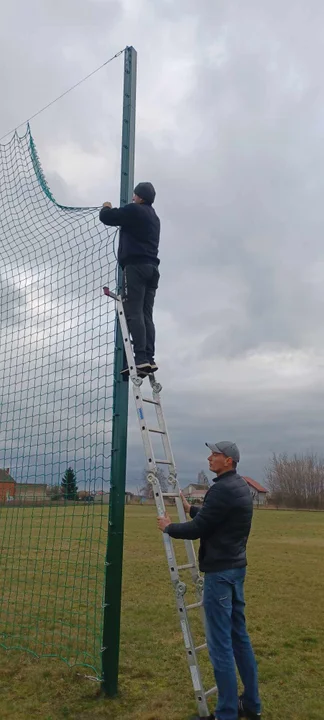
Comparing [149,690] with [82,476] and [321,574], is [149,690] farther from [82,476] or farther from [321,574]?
[321,574]

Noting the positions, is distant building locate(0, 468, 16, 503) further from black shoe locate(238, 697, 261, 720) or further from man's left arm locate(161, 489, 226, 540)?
black shoe locate(238, 697, 261, 720)

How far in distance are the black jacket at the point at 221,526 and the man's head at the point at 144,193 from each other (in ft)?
8.78

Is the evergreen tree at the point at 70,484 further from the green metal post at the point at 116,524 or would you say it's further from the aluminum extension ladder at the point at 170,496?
the aluminum extension ladder at the point at 170,496

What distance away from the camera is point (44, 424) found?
6.10m

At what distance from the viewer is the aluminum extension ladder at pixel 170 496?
4.14m

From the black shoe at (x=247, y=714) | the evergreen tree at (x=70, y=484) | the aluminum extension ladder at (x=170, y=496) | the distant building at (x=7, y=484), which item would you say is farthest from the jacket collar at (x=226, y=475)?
the distant building at (x=7, y=484)

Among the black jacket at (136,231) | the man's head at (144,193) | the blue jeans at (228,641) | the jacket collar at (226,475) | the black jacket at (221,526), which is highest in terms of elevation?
the man's head at (144,193)

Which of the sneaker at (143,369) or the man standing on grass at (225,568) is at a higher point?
the sneaker at (143,369)

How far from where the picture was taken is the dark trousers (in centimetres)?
502

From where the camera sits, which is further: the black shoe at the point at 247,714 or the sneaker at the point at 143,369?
the sneaker at the point at 143,369

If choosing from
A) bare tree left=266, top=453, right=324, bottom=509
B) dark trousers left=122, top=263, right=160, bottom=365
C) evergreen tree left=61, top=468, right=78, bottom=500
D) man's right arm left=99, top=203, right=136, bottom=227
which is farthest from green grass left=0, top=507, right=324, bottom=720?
bare tree left=266, top=453, right=324, bottom=509

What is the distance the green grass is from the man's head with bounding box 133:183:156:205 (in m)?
2.97

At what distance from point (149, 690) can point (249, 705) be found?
1.12m

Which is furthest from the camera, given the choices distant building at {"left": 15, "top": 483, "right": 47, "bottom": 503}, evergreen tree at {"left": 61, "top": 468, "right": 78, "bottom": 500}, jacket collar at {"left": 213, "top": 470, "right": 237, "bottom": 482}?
distant building at {"left": 15, "top": 483, "right": 47, "bottom": 503}
